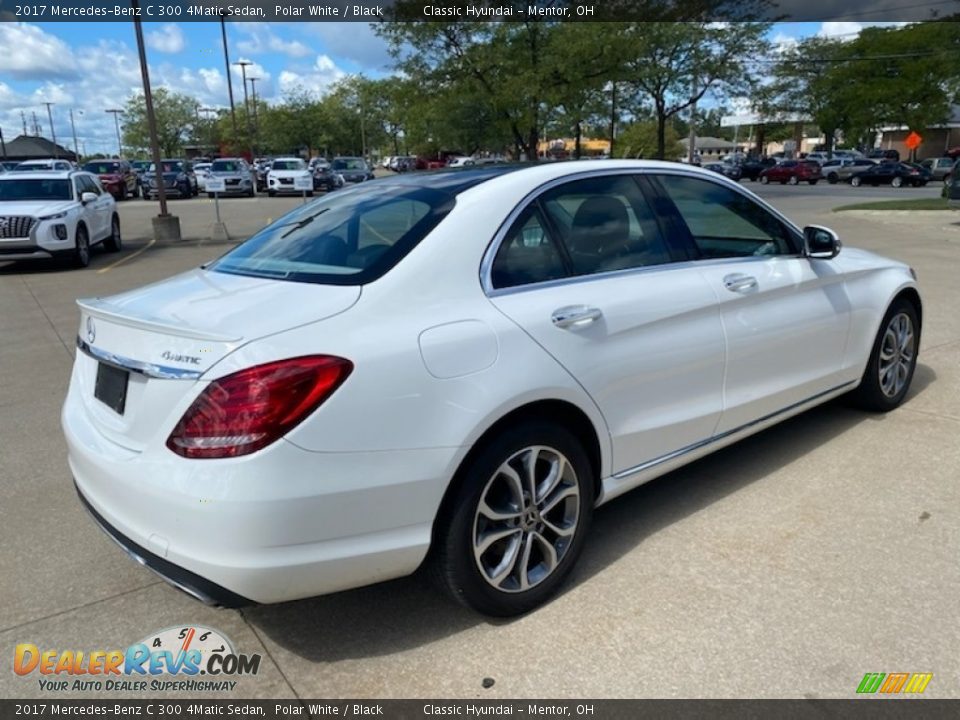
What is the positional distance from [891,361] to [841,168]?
46855 mm

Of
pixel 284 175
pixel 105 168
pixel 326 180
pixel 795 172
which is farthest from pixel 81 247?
pixel 795 172

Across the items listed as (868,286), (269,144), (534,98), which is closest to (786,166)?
(534,98)

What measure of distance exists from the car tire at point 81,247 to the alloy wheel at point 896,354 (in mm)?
12195

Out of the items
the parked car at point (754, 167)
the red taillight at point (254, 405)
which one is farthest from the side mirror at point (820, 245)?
the parked car at point (754, 167)

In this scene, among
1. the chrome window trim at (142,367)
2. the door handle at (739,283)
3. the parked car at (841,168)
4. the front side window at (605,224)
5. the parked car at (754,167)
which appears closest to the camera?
the chrome window trim at (142,367)

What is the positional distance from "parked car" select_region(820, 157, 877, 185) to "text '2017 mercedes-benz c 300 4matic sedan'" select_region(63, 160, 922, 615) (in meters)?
46.0

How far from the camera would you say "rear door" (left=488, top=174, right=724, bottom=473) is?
280 centimetres

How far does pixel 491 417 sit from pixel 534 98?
24.6m

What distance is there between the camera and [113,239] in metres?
14.9

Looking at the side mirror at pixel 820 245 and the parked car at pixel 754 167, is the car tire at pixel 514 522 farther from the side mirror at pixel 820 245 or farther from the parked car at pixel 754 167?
the parked car at pixel 754 167

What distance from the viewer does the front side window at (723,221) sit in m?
3.58

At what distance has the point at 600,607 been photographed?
111 inches

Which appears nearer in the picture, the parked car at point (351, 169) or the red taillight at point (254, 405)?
the red taillight at point (254, 405)

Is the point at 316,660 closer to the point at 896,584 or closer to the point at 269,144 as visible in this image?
the point at 896,584
